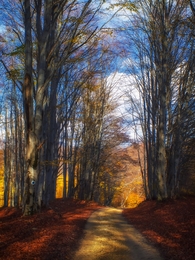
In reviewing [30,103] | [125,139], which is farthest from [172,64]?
[125,139]

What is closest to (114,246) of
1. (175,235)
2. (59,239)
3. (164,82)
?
(59,239)

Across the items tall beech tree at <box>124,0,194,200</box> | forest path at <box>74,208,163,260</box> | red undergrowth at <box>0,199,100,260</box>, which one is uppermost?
tall beech tree at <box>124,0,194,200</box>

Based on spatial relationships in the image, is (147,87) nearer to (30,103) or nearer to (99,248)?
(30,103)

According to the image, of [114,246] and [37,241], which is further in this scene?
[114,246]

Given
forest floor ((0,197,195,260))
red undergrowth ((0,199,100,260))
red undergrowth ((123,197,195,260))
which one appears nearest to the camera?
red undergrowth ((0,199,100,260))

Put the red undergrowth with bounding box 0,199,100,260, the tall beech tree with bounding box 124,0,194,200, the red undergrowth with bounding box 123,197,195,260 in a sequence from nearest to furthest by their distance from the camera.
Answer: the red undergrowth with bounding box 0,199,100,260 → the red undergrowth with bounding box 123,197,195,260 → the tall beech tree with bounding box 124,0,194,200

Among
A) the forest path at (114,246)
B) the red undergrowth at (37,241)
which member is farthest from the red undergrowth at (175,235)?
the red undergrowth at (37,241)

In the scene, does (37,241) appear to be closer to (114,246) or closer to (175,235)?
(114,246)

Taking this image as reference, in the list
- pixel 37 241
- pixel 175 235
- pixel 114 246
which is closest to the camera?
pixel 37 241

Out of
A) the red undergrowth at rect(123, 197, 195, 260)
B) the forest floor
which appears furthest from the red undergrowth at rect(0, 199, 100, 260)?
the red undergrowth at rect(123, 197, 195, 260)

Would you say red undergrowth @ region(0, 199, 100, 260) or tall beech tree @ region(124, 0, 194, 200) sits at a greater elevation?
tall beech tree @ region(124, 0, 194, 200)

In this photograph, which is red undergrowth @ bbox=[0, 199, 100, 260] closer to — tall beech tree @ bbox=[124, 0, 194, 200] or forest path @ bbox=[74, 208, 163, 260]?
forest path @ bbox=[74, 208, 163, 260]

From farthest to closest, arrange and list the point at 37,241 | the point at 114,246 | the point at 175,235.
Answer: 1. the point at 175,235
2. the point at 114,246
3. the point at 37,241

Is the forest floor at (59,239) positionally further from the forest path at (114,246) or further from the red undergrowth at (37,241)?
the forest path at (114,246)
